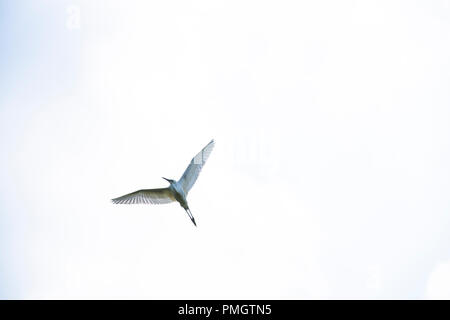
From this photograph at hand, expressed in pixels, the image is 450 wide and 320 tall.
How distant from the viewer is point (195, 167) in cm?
2733

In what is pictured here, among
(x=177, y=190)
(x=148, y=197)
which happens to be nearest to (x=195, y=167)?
(x=177, y=190)

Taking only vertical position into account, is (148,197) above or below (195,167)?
below

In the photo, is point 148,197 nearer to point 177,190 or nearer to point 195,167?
point 177,190

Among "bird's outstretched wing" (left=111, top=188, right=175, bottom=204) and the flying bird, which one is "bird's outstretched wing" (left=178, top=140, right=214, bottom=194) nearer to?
the flying bird

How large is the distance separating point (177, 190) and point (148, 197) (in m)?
1.54

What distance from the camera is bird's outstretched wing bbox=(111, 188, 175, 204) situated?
26.9m

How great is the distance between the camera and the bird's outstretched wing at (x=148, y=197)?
1059 inches

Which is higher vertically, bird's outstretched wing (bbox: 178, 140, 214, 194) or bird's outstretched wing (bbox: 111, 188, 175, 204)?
bird's outstretched wing (bbox: 178, 140, 214, 194)

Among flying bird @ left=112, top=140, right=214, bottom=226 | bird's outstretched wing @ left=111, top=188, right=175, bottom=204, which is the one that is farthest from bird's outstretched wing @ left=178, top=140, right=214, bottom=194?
bird's outstretched wing @ left=111, top=188, right=175, bottom=204
